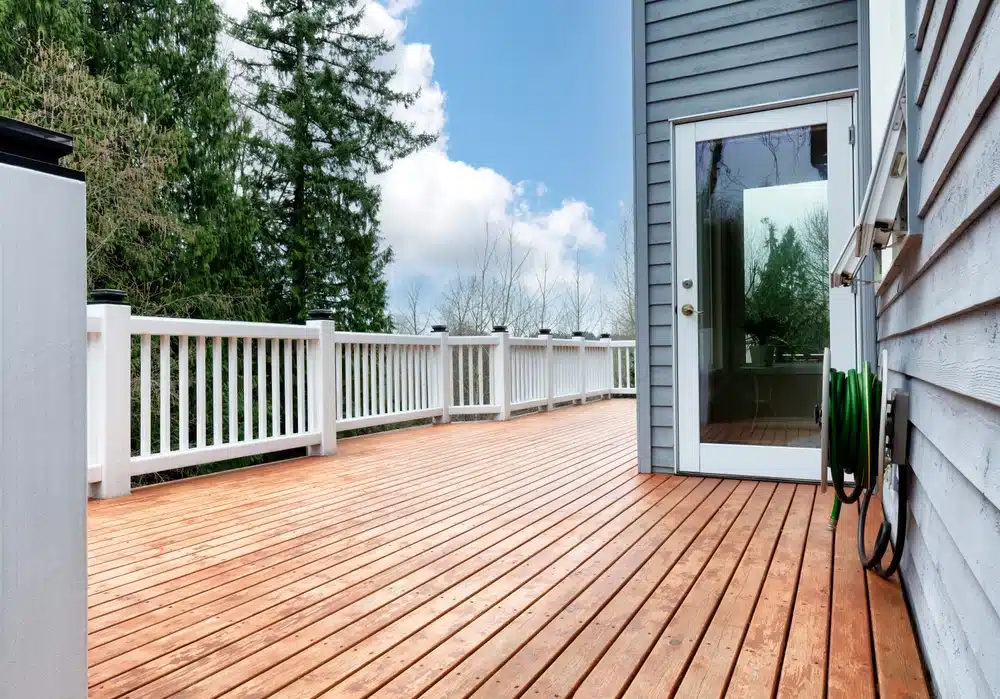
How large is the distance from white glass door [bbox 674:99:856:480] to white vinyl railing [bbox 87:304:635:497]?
2423 mm

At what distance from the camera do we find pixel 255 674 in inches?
56.7

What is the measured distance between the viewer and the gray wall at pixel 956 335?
2.97 feet

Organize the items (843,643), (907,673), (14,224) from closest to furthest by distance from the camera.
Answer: (14,224) → (907,673) → (843,643)

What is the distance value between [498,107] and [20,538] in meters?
25.2

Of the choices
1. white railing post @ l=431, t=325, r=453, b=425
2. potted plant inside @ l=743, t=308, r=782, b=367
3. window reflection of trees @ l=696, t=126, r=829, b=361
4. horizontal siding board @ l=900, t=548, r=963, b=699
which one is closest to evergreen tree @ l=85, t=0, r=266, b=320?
white railing post @ l=431, t=325, r=453, b=425

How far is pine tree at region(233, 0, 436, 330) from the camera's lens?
1386 centimetres

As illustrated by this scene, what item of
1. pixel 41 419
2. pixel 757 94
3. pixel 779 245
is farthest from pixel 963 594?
pixel 757 94

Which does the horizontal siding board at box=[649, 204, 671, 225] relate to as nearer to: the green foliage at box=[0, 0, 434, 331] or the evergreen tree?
the green foliage at box=[0, 0, 434, 331]

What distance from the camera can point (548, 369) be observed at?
7.98m

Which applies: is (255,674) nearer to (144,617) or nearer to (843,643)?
(144,617)

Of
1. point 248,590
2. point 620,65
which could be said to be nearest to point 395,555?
point 248,590

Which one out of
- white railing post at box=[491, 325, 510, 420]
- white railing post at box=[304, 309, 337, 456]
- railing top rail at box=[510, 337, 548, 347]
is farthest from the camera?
railing top rail at box=[510, 337, 548, 347]

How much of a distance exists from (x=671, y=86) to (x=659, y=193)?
0.60 meters

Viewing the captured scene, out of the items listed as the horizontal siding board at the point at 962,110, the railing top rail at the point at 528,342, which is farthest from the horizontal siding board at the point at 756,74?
the railing top rail at the point at 528,342
